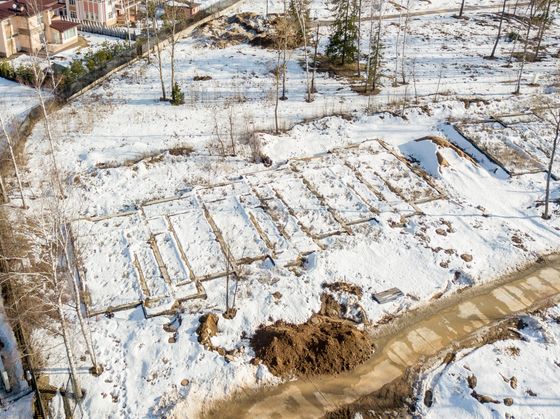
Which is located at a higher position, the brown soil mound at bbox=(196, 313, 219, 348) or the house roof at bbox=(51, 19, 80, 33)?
the house roof at bbox=(51, 19, 80, 33)

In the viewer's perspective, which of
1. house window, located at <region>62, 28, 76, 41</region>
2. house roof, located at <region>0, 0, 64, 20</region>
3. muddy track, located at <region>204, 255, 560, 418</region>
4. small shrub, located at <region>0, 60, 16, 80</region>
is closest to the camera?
muddy track, located at <region>204, 255, 560, 418</region>

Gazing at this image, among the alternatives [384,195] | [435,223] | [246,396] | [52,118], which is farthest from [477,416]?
[52,118]

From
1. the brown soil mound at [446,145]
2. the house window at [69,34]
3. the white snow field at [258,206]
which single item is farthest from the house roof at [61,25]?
the brown soil mound at [446,145]

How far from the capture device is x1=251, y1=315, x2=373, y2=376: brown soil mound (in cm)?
1627

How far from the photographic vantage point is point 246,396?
Answer: 15531 mm

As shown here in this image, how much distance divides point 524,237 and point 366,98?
14.4m

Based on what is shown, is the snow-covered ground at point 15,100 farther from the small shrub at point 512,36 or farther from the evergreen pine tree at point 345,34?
the small shrub at point 512,36

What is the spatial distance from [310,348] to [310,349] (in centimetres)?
4

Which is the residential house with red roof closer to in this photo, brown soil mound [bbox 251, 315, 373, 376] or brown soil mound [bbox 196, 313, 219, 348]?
brown soil mound [bbox 196, 313, 219, 348]

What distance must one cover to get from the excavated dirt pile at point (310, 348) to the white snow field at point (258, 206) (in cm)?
46

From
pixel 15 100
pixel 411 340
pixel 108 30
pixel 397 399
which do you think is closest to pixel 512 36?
pixel 108 30

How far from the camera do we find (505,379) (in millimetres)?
16062

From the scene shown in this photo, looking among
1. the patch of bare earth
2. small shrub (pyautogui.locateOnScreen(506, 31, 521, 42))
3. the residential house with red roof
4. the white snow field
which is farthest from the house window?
the patch of bare earth

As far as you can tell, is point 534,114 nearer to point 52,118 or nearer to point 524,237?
point 524,237
